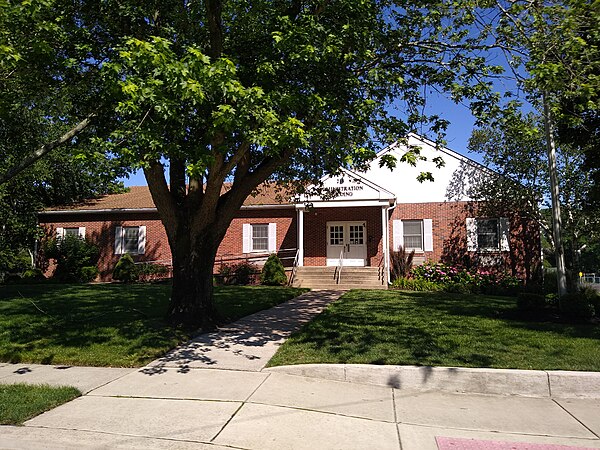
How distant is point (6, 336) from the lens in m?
8.45

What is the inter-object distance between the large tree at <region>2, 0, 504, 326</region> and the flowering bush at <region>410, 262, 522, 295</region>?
32.8 ft

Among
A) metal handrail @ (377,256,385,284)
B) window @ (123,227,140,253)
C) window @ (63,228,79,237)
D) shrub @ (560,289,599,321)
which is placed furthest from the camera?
window @ (63,228,79,237)

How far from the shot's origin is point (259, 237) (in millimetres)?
21219

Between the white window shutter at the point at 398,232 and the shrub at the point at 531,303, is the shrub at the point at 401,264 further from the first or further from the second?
the shrub at the point at 531,303

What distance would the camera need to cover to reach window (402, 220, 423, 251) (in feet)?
66.1

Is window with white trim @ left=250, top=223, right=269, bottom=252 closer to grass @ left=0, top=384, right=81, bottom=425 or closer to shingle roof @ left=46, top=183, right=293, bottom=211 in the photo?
shingle roof @ left=46, top=183, right=293, bottom=211

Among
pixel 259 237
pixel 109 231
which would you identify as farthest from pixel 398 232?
pixel 109 231

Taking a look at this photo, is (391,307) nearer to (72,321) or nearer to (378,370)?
(378,370)

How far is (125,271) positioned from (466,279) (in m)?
14.4

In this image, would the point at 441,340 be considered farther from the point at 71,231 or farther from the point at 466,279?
the point at 71,231

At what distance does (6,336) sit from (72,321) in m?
1.34

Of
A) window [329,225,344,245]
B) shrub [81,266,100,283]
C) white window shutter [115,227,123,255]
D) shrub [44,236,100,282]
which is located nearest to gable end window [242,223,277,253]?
window [329,225,344,245]

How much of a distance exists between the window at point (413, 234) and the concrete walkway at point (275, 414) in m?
14.2

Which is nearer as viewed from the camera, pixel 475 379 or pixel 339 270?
pixel 475 379
